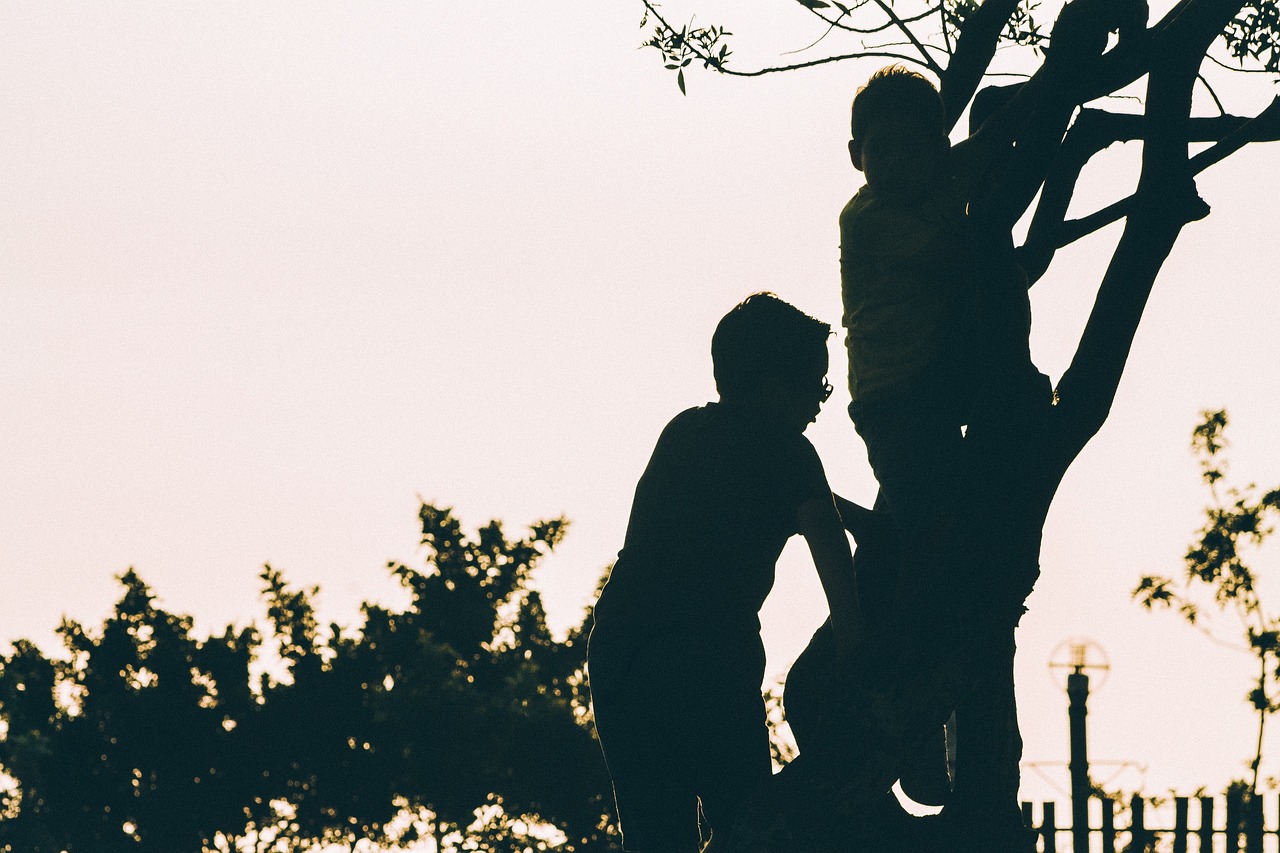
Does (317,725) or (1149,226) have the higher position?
(317,725)

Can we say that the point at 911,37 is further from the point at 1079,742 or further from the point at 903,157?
the point at 1079,742

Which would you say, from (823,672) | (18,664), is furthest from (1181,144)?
(18,664)

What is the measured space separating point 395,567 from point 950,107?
1356 inches

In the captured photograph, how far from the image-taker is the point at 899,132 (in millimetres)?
4398

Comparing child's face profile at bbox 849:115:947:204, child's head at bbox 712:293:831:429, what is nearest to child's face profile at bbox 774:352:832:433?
child's head at bbox 712:293:831:429

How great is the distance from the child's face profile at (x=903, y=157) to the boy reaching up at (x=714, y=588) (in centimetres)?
86

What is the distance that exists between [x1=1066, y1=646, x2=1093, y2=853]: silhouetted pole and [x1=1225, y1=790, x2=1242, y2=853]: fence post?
2.62 feet

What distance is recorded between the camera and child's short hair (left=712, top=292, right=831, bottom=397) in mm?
3754

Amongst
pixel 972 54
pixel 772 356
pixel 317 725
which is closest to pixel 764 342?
pixel 772 356

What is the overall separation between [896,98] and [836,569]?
1.52 m

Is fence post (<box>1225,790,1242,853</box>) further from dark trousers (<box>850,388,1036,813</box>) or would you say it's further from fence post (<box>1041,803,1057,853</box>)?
dark trousers (<box>850,388,1036,813</box>)

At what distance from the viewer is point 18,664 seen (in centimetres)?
4084

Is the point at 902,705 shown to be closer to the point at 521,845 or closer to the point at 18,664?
the point at 521,845

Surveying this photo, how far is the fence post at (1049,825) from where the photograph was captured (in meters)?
8.84
